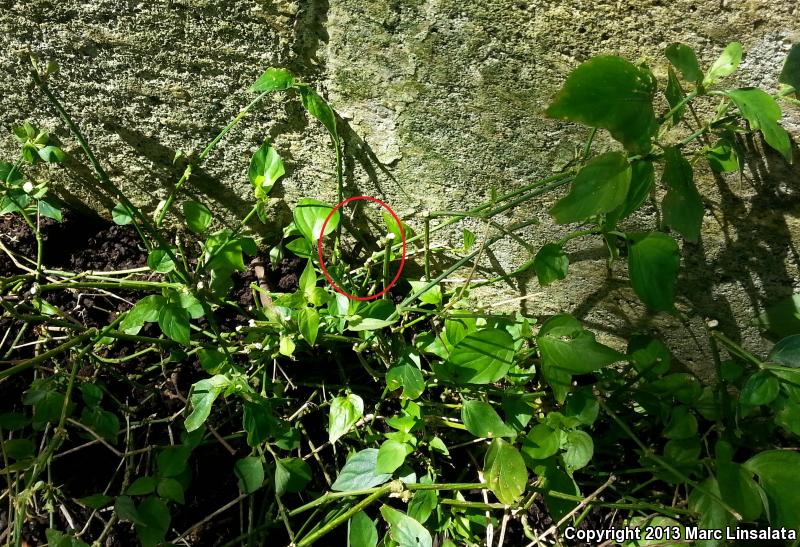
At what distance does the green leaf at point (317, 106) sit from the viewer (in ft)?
2.83

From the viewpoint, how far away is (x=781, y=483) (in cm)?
79

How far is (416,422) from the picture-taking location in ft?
3.15

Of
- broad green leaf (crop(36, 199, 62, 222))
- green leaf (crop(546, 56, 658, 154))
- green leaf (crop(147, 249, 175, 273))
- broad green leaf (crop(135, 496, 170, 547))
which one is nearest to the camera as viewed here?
green leaf (crop(546, 56, 658, 154))

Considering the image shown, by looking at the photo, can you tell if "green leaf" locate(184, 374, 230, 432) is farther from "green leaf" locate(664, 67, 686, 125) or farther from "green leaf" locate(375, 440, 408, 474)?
"green leaf" locate(664, 67, 686, 125)

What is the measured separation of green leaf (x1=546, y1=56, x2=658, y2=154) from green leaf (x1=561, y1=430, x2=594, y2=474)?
457 millimetres

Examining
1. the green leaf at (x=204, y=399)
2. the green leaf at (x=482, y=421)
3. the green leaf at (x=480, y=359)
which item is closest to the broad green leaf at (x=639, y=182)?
the green leaf at (x=480, y=359)

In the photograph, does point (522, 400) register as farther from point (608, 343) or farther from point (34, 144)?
point (34, 144)

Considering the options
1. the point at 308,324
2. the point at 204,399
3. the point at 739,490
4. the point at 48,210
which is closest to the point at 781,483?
the point at 739,490

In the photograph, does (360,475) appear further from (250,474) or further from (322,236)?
(322,236)

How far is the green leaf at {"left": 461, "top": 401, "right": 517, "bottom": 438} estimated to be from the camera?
2.89 ft

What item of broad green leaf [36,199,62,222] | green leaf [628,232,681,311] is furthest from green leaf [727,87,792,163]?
broad green leaf [36,199,62,222]

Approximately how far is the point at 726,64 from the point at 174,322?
2.55 ft

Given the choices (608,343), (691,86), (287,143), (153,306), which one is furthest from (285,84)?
(608,343)

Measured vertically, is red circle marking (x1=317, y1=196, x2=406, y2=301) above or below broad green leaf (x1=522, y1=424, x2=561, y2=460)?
above
